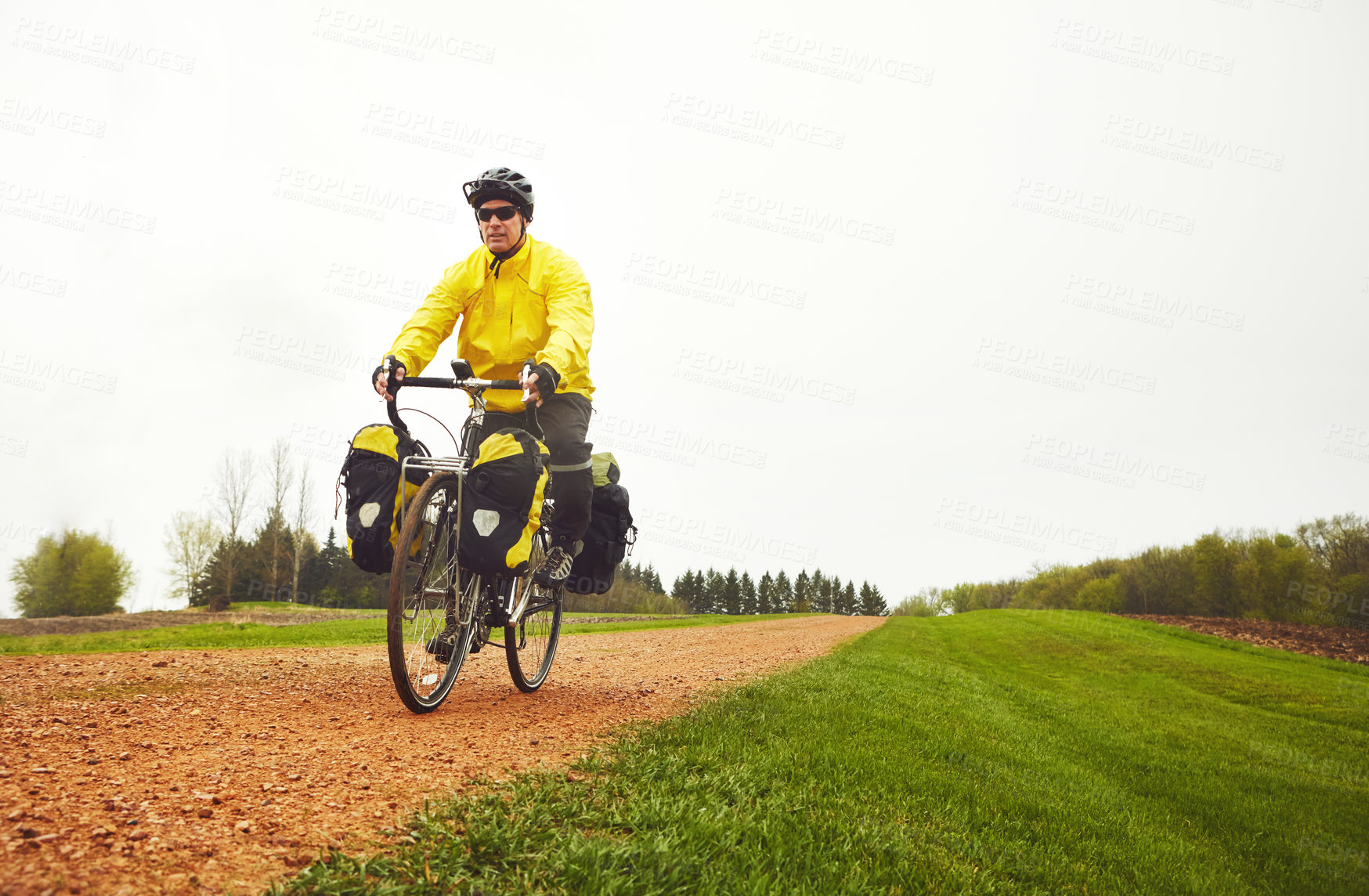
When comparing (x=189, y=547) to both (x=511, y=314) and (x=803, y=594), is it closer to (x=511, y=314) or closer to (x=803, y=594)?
(x=511, y=314)

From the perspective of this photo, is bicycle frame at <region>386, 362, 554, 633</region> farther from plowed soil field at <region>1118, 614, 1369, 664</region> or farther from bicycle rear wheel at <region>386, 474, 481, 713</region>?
plowed soil field at <region>1118, 614, 1369, 664</region>

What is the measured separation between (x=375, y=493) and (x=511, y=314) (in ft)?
5.42

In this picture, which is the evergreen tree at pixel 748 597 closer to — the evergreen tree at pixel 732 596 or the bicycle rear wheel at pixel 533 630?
the evergreen tree at pixel 732 596

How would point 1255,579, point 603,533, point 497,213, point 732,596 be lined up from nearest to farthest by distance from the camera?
point 497,213 < point 603,533 < point 1255,579 < point 732,596

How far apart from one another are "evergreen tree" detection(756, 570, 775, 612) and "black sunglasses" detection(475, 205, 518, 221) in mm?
86362

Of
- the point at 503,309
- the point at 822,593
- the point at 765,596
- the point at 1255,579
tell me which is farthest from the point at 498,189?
the point at 822,593

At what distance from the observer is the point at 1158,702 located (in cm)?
1383

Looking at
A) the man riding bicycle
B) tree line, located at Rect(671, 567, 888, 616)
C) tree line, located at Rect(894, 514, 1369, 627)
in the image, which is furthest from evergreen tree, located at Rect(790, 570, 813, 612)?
the man riding bicycle

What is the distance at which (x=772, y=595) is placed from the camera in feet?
294

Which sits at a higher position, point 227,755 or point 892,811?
point 227,755

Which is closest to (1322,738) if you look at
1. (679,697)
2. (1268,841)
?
(1268,841)

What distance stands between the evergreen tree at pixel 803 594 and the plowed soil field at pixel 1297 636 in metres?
63.9

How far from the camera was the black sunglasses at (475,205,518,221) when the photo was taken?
4.55 metres

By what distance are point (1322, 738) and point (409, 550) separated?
15.7 m
